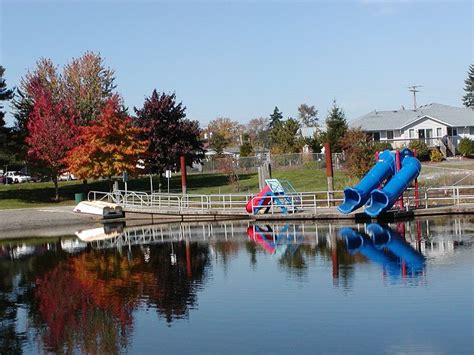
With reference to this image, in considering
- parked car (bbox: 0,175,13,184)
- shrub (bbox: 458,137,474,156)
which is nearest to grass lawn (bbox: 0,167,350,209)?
shrub (bbox: 458,137,474,156)

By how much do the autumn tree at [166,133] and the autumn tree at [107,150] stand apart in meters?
4.51

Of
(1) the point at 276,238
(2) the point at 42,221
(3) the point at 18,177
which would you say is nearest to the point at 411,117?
(3) the point at 18,177

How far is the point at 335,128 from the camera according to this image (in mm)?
73688

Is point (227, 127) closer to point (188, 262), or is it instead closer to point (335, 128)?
point (335, 128)

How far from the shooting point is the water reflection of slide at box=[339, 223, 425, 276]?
923 inches

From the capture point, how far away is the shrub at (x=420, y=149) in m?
68.9

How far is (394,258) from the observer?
25188 mm

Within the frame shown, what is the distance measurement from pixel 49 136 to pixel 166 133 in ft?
30.5

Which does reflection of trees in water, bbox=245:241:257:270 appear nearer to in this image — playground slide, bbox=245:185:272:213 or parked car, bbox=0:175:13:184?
playground slide, bbox=245:185:272:213

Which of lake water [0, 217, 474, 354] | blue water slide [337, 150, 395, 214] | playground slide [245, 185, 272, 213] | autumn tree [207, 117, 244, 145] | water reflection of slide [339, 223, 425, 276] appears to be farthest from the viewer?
autumn tree [207, 117, 244, 145]

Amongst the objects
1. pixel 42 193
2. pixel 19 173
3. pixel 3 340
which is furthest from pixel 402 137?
pixel 3 340

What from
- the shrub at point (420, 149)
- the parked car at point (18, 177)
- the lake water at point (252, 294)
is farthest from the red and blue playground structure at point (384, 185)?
the parked car at point (18, 177)

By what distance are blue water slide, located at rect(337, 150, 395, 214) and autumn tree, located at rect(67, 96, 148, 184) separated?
20519 millimetres

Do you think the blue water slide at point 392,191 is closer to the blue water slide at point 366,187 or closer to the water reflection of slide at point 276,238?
the blue water slide at point 366,187
